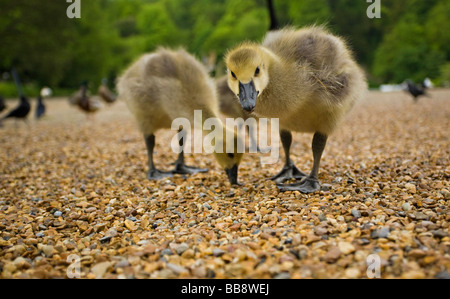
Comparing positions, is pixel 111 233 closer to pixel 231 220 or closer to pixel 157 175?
pixel 231 220

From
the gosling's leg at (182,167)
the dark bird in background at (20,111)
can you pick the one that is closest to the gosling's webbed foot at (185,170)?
the gosling's leg at (182,167)

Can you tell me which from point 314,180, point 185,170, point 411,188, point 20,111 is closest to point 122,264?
point 314,180

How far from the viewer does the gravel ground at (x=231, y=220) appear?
2.19 meters

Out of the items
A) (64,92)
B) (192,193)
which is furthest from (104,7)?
(192,193)

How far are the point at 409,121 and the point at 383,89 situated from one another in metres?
18.7

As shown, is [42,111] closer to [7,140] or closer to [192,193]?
[7,140]

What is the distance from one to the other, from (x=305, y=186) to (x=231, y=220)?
1040 millimetres

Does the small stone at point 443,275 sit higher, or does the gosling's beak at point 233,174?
the gosling's beak at point 233,174

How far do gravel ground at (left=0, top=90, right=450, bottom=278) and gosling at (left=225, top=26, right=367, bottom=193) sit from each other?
25.8 inches

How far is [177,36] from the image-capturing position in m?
45.9

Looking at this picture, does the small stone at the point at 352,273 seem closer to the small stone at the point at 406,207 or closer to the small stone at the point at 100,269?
the small stone at the point at 406,207

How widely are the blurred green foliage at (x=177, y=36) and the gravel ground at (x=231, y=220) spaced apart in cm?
655

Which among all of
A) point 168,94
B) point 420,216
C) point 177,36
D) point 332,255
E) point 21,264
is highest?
point 177,36
